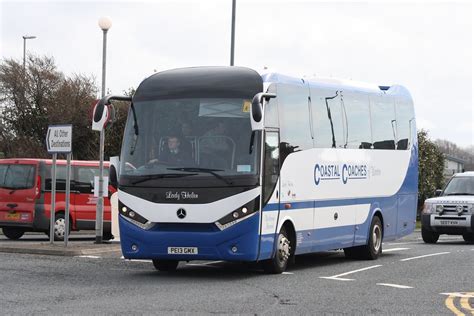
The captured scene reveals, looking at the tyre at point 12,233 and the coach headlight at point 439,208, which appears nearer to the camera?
the tyre at point 12,233

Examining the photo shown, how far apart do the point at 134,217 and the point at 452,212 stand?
46.6 feet

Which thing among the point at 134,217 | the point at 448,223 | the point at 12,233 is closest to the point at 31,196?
the point at 12,233

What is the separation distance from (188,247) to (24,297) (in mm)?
3223

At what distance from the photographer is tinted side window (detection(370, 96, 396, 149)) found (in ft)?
68.4

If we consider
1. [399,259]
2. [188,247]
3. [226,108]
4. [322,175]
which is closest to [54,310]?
[188,247]

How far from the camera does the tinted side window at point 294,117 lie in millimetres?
16656

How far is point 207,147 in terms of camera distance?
15711 mm

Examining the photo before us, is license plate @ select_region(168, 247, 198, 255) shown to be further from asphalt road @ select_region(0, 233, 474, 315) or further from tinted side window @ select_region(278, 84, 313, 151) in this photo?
tinted side window @ select_region(278, 84, 313, 151)

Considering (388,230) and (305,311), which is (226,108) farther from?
(388,230)

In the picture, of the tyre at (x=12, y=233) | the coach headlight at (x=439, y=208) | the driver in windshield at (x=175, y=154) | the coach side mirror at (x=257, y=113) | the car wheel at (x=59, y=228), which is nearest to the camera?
the coach side mirror at (x=257, y=113)

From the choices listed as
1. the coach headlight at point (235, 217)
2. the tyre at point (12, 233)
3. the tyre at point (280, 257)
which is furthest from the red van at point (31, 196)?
the coach headlight at point (235, 217)

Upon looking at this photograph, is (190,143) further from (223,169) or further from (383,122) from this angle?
(383,122)

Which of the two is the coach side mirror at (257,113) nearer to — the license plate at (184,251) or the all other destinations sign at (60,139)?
the license plate at (184,251)

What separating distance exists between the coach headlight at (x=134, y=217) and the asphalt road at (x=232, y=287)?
834mm
